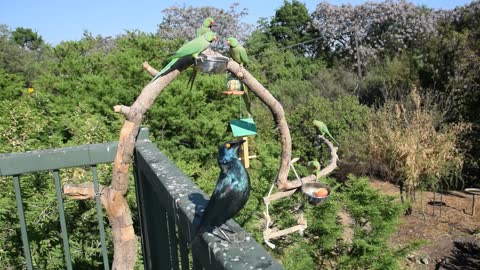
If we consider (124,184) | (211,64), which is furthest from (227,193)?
(124,184)

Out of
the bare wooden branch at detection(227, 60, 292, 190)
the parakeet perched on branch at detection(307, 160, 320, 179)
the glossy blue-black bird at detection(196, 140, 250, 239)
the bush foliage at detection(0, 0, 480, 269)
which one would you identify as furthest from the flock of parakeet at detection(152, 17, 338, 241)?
the bush foliage at detection(0, 0, 480, 269)

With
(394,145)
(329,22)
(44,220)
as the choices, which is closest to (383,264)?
(44,220)

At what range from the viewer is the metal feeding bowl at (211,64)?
1.51 meters

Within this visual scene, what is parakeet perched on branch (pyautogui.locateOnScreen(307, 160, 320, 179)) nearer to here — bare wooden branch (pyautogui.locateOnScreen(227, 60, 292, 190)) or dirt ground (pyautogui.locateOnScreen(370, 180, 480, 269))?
bare wooden branch (pyautogui.locateOnScreen(227, 60, 292, 190))

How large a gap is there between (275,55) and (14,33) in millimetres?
23015

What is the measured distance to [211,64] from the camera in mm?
1546

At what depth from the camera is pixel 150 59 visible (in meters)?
8.06

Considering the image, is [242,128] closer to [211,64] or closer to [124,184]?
[211,64]

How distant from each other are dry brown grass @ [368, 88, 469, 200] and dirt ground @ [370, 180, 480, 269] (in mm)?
439

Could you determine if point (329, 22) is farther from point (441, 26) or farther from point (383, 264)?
point (383, 264)

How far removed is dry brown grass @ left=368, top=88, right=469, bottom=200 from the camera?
27.7 feet

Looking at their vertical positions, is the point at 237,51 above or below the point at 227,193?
above

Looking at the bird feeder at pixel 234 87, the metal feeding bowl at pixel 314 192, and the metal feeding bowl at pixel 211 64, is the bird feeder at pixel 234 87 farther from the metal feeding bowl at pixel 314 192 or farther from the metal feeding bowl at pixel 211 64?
the metal feeding bowl at pixel 314 192

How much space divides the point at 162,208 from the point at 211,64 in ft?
1.98
